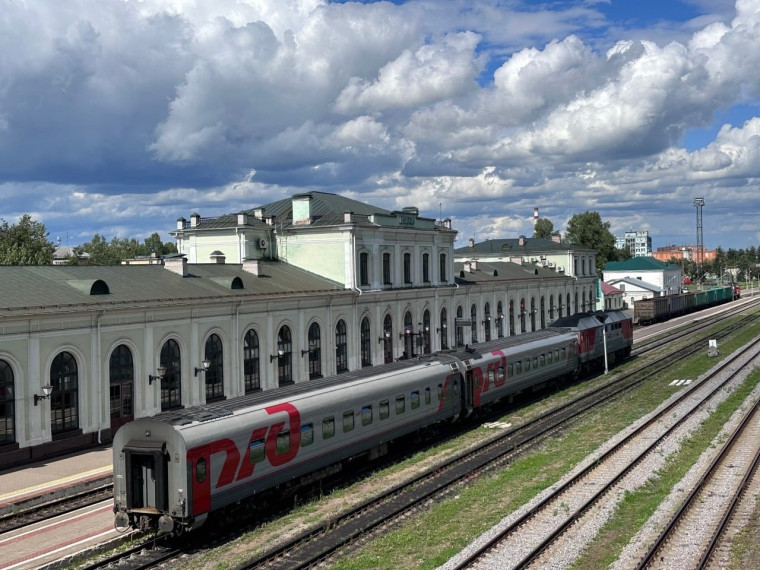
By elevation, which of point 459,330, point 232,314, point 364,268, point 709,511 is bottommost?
point 709,511

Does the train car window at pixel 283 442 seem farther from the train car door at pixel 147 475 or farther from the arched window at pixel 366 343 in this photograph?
the arched window at pixel 366 343

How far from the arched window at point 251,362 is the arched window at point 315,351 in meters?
4.53

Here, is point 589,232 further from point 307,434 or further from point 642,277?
point 307,434

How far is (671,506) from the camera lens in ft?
68.4

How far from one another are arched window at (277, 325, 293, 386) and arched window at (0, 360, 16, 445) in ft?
45.8

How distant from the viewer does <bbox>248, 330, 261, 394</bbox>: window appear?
36969 mm

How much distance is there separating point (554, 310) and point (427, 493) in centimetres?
5666

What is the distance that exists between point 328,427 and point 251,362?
49.8ft

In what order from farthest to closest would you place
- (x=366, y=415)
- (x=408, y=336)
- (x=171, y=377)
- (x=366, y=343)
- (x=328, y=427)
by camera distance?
(x=408, y=336), (x=366, y=343), (x=171, y=377), (x=366, y=415), (x=328, y=427)

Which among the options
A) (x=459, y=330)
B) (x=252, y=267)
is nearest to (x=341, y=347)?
(x=252, y=267)

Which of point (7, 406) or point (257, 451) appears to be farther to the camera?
point (7, 406)

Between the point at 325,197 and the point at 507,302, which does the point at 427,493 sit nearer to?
the point at 325,197

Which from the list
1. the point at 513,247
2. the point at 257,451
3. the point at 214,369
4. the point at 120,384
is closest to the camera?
the point at 257,451

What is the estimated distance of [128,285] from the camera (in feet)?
112
